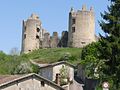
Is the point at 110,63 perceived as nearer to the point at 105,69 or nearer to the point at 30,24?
the point at 105,69

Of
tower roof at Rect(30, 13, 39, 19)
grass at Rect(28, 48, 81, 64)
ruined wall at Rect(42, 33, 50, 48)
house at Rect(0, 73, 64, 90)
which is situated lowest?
house at Rect(0, 73, 64, 90)

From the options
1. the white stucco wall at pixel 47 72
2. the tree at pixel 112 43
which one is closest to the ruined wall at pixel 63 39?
the white stucco wall at pixel 47 72

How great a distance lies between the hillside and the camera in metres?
93.6

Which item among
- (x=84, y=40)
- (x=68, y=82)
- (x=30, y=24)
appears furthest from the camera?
(x=30, y=24)

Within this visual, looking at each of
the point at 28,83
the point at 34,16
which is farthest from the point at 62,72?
the point at 34,16

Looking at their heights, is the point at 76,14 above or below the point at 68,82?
above

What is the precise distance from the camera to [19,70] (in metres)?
91.1

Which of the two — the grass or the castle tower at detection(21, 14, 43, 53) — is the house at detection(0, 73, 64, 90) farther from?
the castle tower at detection(21, 14, 43, 53)

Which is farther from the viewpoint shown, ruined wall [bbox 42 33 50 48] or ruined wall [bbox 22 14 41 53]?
ruined wall [bbox 42 33 50 48]

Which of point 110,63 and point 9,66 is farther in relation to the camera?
point 9,66

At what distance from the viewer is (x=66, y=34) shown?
410 ft

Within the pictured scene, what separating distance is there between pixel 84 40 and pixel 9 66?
2671 centimetres

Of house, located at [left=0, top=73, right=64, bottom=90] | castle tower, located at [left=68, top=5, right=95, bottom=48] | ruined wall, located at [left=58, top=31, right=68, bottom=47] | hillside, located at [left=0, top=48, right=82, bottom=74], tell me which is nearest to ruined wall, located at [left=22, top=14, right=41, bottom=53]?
hillside, located at [left=0, top=48, right=82, bottom=74]

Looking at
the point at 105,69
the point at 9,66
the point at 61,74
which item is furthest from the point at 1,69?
the point at 105,69
